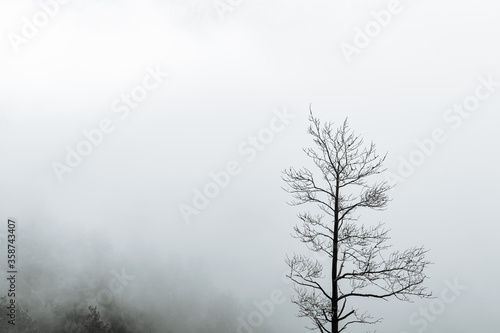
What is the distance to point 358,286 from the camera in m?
12.5

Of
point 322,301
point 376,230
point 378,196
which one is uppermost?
point 378,196

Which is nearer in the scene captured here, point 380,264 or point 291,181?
point 380,264

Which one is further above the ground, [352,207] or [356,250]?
[352,207]

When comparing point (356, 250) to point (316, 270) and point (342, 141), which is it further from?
point (342, 141)

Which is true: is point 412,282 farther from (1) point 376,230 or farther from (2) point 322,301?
(2) point 322,301

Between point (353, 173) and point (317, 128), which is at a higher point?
point (317, 128)

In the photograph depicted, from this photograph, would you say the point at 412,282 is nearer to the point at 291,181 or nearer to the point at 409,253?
the point at 409,253

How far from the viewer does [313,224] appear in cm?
1279

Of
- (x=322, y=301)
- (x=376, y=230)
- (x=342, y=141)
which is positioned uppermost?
(x=342, y=141)

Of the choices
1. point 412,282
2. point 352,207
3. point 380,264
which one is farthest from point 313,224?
point 412,282

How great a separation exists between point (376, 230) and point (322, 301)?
2420mm

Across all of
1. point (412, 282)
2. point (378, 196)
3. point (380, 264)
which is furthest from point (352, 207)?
point (412, 282)

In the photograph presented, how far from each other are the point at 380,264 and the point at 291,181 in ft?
10.7

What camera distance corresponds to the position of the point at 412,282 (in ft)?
38.8
